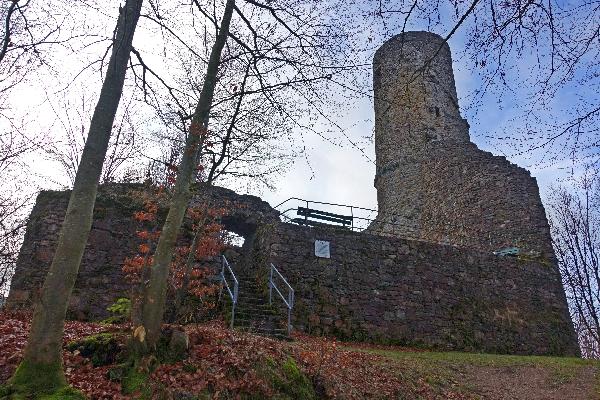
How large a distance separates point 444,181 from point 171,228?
1521 centimetres

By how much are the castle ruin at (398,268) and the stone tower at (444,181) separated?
0.05m

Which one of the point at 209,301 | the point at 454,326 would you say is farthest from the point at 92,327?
the point at 454,326

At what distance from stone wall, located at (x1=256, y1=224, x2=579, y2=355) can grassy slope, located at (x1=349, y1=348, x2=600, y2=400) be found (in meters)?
1.31

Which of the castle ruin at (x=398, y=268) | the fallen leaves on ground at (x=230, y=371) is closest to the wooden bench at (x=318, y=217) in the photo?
the castle ruin at (x=398, y=268)

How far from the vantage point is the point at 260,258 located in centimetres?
1169

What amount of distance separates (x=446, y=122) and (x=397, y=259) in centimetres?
1074

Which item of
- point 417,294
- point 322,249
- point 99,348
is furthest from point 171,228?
point 417,294

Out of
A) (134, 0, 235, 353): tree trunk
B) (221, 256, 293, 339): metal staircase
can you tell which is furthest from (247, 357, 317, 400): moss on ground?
(221, 256, 293, 339): metal staircase

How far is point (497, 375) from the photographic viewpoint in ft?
28.4

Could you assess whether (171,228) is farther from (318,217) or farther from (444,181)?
(444,181)

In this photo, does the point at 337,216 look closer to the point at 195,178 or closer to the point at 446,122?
the point at 195,178

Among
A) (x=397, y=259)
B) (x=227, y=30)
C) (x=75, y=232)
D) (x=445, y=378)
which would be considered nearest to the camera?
(x=75, y=232)

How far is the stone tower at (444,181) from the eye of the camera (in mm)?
15578

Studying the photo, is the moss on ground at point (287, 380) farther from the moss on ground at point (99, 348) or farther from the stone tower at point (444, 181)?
the stone tower at point (444, 181)
